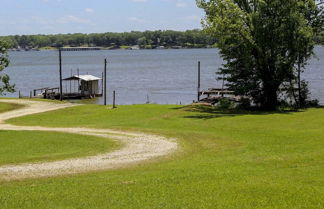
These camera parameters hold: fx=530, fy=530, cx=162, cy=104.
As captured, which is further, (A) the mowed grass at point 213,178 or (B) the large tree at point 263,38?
(B) the large tree at point 263,38

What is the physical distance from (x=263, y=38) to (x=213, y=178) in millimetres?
26770

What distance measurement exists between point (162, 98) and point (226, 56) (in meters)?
30.3

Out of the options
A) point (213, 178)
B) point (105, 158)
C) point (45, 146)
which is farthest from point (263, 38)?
point (213, 178)

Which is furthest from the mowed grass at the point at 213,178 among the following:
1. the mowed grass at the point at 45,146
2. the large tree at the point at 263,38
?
the large tree at the point at 263,38

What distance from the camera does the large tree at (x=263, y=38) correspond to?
40781 mm

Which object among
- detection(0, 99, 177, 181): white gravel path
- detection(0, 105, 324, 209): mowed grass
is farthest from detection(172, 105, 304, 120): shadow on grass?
detection(0, 99, 177, 181): white gravel path

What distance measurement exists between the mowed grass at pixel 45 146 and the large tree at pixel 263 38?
684 inches

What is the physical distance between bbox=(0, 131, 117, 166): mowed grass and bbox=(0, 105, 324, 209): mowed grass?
382 centimetres

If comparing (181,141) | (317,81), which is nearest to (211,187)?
(181,141)

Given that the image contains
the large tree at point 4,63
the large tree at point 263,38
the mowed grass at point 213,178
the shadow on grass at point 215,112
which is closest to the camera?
the mowed grass at point 213,178

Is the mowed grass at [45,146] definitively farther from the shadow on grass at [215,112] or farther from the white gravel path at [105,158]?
the shadow on grass at [215,112]

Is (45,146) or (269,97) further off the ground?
(269,97)

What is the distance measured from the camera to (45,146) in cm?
2459

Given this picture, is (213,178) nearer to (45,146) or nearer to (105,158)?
(105,158)
